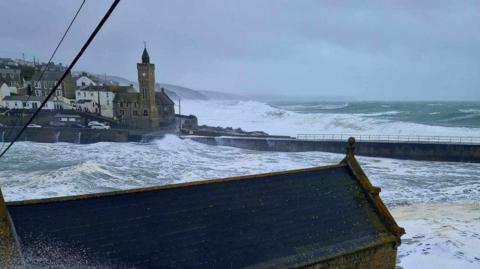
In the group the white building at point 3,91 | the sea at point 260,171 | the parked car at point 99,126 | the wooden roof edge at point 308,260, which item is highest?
the white building at point 3,91

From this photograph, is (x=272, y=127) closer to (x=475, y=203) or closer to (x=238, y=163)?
(x=238, y=163)

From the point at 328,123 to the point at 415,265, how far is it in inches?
2522

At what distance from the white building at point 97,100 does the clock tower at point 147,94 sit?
33.9 ft

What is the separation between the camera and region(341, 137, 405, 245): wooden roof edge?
9.34 m

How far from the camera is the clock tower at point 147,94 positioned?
64.8 meters

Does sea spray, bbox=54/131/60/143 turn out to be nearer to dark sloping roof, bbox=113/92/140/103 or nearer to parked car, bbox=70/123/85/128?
parked car, bbox=70/123/85/128

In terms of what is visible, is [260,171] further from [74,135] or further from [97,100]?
[97,100]

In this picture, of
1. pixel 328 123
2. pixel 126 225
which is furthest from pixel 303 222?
pixel 328 123

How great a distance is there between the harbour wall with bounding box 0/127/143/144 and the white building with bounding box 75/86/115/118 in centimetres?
1529

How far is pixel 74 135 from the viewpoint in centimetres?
5716

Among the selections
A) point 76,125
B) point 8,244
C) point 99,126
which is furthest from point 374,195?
point 76,125

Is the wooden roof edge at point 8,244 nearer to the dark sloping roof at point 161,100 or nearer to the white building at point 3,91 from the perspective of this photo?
the dark sloping roof at point 161,100

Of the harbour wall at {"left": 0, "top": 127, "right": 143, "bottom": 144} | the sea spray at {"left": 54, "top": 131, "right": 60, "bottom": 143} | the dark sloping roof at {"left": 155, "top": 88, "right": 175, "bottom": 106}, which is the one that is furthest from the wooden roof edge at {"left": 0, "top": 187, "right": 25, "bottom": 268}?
the dark sloping roof at {"left": 155, "top": 88, "right": 175, "bottom": 106}

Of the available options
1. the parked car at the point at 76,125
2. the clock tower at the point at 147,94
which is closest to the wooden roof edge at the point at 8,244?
the clock tower at the point at 147,94
